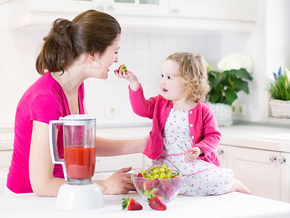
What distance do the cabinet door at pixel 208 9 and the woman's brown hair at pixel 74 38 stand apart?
45.6 inches

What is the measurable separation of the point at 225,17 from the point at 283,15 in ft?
1.44

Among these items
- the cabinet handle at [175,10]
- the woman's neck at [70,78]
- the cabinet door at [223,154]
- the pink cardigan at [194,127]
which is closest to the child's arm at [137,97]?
the pink cardigan at [194,127]

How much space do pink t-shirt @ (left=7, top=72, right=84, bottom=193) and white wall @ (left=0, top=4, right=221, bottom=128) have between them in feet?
4.11

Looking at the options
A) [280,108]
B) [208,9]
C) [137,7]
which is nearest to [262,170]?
[280,108]

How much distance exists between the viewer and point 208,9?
8.45 ft

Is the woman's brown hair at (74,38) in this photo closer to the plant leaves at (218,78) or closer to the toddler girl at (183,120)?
the toddler girl at (183,120)

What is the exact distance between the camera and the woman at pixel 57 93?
120 cm

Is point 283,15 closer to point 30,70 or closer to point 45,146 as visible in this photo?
point 30,70

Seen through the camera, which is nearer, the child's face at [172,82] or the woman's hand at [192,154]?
the woman's hand at [192,154]

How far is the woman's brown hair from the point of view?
1.36 meters

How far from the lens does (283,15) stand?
2732mm

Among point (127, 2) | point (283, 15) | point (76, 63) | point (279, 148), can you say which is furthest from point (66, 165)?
point (283, 15)

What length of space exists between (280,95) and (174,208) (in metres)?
1.77

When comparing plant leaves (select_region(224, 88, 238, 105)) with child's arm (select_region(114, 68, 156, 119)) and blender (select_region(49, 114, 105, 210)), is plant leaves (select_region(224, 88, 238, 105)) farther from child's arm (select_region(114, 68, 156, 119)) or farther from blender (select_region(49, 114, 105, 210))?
blender (select_region(49, 114, 105, 210))
